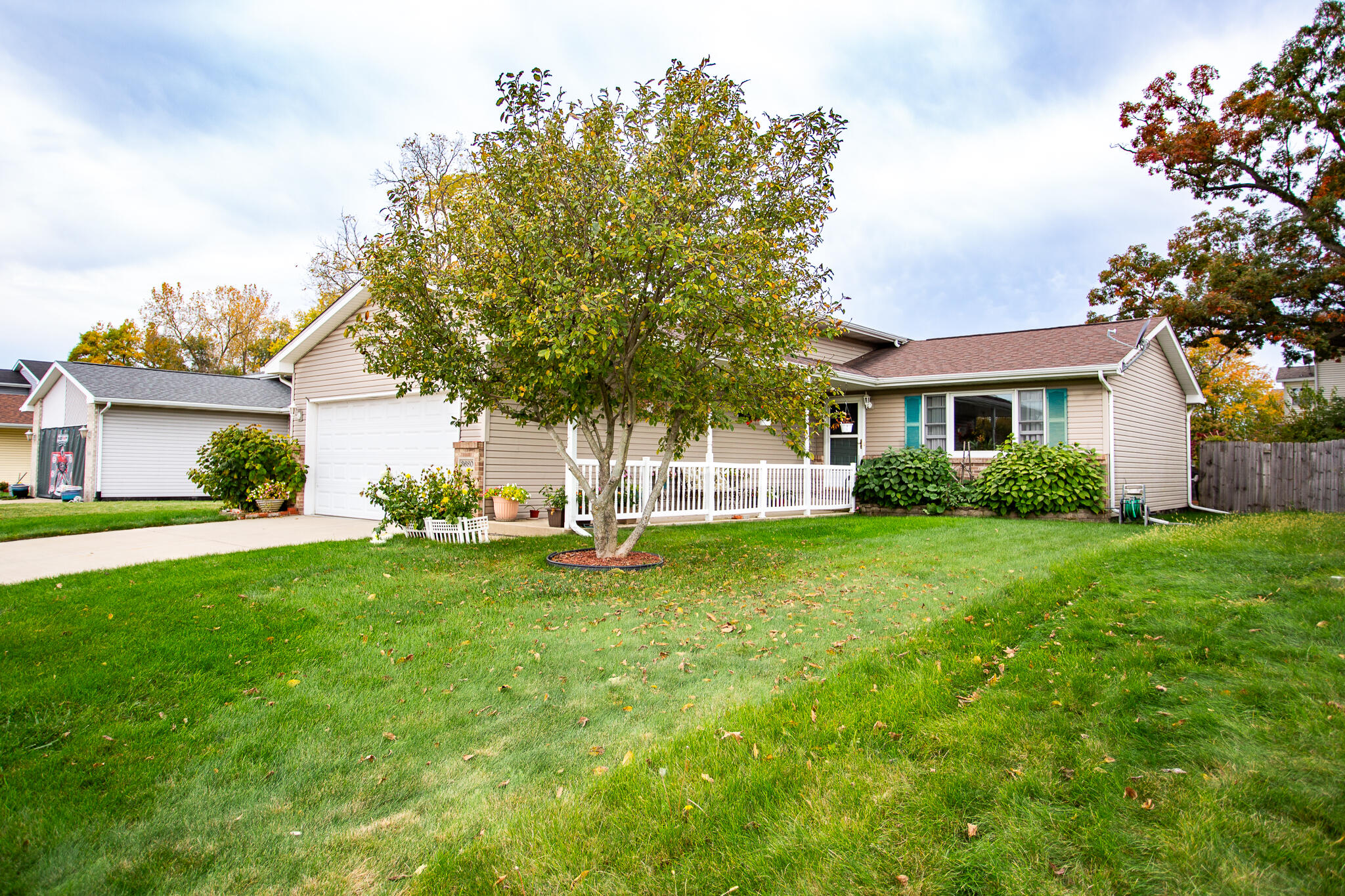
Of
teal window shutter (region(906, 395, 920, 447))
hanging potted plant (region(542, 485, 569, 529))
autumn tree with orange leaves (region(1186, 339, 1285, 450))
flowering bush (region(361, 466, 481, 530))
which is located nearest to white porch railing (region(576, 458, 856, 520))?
hanging potted plant (region(542, 485, 569, 529))

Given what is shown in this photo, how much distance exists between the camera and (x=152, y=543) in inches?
335

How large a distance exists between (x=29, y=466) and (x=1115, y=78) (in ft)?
111

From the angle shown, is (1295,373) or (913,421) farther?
(1295,373)

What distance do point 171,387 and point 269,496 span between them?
8720mm

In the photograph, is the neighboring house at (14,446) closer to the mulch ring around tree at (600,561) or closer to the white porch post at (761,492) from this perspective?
the white porch post at (761,492)

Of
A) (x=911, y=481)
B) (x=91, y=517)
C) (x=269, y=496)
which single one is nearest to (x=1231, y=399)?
(x=911, y=481)

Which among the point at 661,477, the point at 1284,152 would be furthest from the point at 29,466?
the point at 1284,152

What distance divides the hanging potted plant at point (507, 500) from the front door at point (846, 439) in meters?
7.56

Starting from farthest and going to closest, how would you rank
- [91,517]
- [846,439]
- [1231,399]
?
[1231,399] < [846,439] < [91,517]

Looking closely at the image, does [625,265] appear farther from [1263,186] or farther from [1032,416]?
[1263,186]

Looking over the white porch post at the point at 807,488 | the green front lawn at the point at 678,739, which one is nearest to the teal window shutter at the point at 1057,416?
the white porch post at the point at 807,488

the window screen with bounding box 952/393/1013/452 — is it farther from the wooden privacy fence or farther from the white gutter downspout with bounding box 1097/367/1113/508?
the wooden privacy fence

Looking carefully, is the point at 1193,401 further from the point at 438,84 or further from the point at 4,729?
the point at 4,729

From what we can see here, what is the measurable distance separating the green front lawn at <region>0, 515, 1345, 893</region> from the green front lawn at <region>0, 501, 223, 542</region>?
5.16 metres
